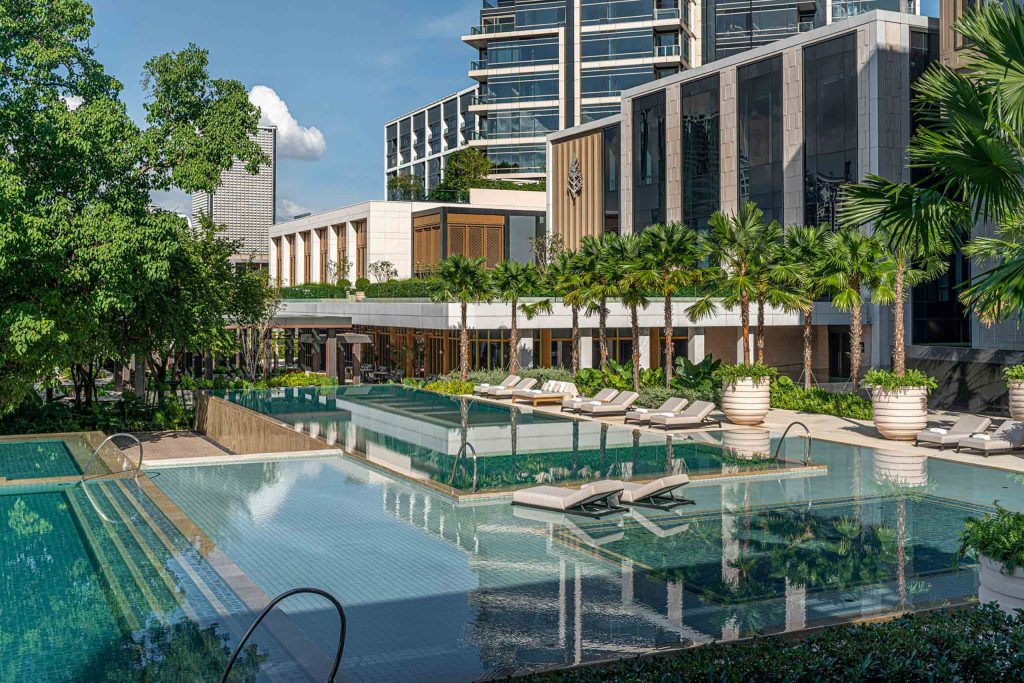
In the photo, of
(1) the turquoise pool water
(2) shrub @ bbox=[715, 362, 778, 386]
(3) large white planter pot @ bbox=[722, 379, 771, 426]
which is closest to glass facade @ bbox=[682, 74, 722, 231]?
(1) the turquoise pool water

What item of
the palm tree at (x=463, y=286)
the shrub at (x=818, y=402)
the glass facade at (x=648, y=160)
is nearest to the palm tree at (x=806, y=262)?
the shrub at (x=818, y=402)

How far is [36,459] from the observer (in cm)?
1947

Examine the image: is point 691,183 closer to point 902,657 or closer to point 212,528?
point 212,528

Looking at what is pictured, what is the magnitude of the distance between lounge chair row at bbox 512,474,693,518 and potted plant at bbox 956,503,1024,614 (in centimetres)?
666

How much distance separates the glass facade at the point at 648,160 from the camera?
46.2m

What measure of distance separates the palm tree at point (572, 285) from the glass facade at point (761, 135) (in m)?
10.1

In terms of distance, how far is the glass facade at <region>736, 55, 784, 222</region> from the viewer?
39656mm

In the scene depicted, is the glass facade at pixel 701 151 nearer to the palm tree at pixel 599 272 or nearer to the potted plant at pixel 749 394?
the palm tree at pixel 599 272

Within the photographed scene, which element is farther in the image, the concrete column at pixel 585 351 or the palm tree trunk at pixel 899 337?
the concrete column at pixel 585 351

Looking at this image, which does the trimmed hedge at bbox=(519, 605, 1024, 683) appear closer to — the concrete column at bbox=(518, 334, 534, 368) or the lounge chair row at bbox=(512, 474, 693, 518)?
the lounge chair row at bbox=(512, 474, 693, 518)

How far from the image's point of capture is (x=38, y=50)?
2047 centimetres

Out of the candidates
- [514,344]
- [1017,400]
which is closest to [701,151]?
[514,344]

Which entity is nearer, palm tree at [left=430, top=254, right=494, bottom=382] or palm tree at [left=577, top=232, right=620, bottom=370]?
palm tree at [left=577, top=232, right=620, bottom=370]

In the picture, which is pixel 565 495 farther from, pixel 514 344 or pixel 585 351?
pixel 585 351
